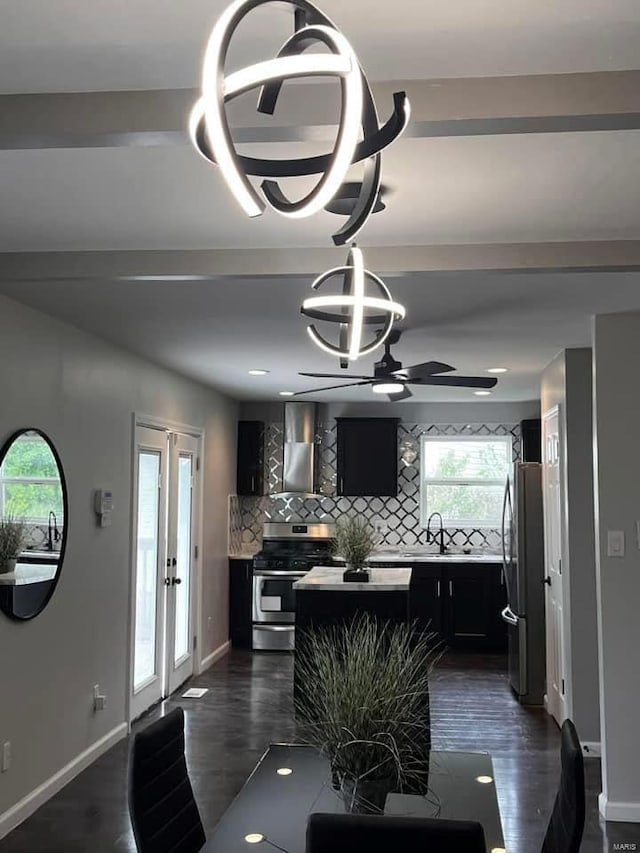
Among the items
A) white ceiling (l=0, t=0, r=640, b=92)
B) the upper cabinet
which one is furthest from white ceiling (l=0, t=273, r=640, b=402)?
the upper cabinet

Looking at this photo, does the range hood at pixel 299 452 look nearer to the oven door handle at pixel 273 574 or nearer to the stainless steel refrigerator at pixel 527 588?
the oven door handle at pixel 273 574

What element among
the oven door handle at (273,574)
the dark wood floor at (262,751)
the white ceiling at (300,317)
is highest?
the white ceiling at (300,317)

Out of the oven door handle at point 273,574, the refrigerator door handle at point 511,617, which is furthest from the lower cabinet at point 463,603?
the refrigerator door handle at point 511,617

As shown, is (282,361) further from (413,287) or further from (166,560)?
(413,287)

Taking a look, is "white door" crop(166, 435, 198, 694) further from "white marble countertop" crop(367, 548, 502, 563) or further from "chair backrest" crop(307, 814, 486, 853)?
"chair backrest" crop(307, 814, 486, 853)

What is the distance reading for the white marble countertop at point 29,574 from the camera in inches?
145

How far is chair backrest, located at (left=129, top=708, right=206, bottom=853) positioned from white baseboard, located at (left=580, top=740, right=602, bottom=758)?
311cm

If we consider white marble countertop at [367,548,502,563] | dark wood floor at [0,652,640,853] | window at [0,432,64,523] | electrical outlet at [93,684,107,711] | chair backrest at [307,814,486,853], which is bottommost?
dark wood floor at [0,652,640,853]

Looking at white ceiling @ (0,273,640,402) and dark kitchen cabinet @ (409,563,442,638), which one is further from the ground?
white ceiling @ (0,273,640,402)

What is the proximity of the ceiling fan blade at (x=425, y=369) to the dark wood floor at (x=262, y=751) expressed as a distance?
7.22 feet

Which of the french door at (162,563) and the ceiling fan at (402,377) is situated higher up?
the ceiling fan at (402,377)

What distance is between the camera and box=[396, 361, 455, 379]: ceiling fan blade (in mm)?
4199

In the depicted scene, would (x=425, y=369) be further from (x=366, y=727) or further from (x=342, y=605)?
(x=366, y=727)

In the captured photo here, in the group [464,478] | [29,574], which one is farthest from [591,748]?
[464,478]
